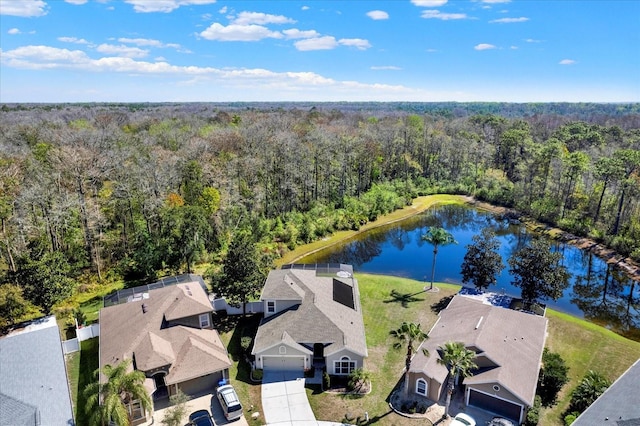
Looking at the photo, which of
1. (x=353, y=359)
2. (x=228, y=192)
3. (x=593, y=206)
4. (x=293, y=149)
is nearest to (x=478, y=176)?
(x=593, y=206)

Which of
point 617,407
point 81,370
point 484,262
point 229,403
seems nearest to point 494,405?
point 617,407

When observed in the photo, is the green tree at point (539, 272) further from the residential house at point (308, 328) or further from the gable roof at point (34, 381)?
the gable roof at point (34, 381)

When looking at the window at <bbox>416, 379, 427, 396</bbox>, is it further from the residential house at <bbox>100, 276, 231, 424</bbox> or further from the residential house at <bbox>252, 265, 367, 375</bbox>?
the residential house at <bbox>100, 276, 231, 424</bbox>

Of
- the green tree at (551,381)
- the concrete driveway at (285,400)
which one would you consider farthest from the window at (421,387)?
the green tree at (551,381)

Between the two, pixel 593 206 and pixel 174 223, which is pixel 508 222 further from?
pixel 174 223

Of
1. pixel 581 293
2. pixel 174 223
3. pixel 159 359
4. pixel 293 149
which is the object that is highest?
pixel 293 149

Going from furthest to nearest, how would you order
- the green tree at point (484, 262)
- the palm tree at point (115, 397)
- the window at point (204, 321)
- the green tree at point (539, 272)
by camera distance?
the green tree at point (484, 262)
the green tree at point (539, 272)
the window at point (204, 321)
the palm tree at point (115, 397)

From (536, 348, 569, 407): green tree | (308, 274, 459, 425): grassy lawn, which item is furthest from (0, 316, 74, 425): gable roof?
(536, 348, 569, 407): green tree
